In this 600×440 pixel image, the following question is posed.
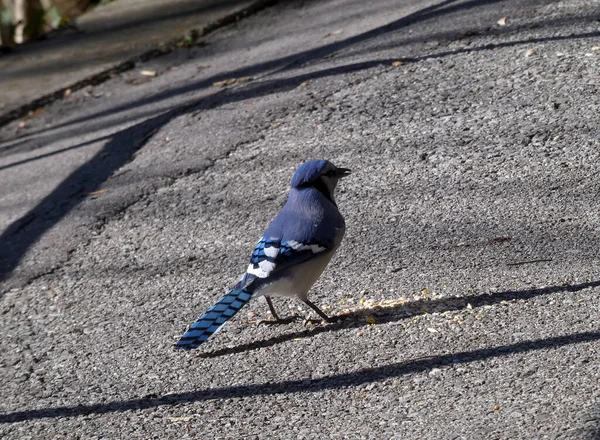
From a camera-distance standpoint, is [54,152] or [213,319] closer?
[213,319]

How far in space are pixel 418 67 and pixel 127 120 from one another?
236 centimetres

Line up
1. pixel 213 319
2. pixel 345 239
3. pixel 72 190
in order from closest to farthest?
pixel 213 319
pixel 345 239
pixel 72 190

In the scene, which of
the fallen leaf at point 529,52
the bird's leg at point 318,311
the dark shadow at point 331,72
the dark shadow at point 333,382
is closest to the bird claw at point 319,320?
the bird's leg at point 318,311

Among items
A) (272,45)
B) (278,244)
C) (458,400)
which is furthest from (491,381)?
(272,45)

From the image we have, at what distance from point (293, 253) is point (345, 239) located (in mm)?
998

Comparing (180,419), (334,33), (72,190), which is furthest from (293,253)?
(334,33)

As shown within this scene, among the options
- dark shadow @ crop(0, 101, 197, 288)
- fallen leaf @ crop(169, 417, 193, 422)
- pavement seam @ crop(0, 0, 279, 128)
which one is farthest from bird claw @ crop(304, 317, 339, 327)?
pavement seam @ crop(0, 0, 279, 128)

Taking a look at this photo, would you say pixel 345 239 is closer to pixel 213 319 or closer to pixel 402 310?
pixel 402 310

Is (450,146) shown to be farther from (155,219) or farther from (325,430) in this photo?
(325,430)

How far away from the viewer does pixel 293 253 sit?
3.96m

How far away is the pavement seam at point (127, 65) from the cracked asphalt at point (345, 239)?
157mm

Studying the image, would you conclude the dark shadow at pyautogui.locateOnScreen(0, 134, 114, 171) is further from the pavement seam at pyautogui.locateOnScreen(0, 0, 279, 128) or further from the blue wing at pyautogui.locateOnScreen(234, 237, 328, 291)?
the blue wing at pyautogui.locateOnScreen(234, 237, 328, 291)

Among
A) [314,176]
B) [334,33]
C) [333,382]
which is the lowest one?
[333,382]

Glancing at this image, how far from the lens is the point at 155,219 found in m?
5.57
